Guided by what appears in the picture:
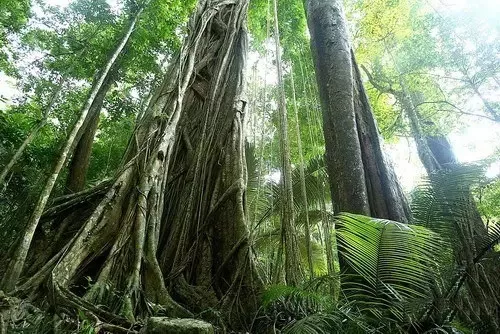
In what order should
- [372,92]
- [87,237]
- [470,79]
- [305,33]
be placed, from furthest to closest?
[372,92]
[470,79]
[305,33]
[87,237]

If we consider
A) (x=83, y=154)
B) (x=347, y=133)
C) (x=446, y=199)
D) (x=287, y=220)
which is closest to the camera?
(x=446, y=199)

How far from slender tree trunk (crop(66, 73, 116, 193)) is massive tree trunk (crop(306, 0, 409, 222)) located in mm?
3147

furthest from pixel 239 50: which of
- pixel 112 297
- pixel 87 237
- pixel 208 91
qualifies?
pixel 112 297

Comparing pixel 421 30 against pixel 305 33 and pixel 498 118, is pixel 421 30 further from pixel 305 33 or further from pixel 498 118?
pixel 305 33

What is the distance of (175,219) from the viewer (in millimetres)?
3104

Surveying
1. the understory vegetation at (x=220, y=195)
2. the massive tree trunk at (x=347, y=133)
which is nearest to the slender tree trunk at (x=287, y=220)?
the understory vegetation at (x=220, y=195)

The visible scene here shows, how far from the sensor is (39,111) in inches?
249

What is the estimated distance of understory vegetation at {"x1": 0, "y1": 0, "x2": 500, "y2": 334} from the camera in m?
1.73

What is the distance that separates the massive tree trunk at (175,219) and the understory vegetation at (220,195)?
0.04 ft

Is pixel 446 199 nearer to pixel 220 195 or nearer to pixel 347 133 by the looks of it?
pixel 347 133

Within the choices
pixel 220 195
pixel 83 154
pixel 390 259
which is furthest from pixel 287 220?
pixel 83 154

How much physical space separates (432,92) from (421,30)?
47.7 inches

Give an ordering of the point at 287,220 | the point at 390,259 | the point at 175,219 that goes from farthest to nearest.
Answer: the point at 175,219, the point at 287,220, the point at 390,259

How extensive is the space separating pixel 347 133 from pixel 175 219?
1.44 metres
